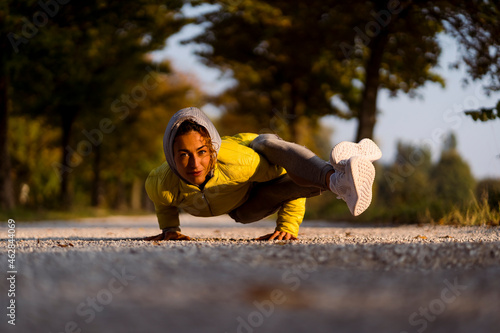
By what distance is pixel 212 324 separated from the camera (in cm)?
186

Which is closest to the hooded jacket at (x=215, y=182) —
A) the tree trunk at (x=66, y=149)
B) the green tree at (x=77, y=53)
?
the green tree at (x=77, y=53)

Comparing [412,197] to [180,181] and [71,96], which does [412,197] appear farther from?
[71,96]

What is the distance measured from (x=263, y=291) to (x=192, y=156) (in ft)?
6.16

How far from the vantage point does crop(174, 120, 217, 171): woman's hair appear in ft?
12.9

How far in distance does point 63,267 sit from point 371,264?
1444mm

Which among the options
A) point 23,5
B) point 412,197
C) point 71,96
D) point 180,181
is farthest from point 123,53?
point 180,181

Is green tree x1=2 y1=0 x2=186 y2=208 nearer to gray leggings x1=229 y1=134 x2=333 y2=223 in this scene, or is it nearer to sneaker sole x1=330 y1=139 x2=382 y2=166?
gray leggings x1=229 y1=134 x2=333 y2=223

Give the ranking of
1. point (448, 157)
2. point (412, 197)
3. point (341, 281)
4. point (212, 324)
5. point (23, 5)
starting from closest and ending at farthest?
point (212, 324) → point (341, 281) → point (23, 5) → point (412, 197) → point (448, 157)

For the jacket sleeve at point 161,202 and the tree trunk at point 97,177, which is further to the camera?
the tree trunk at point 97,177

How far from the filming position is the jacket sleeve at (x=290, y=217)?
14.4 ft
